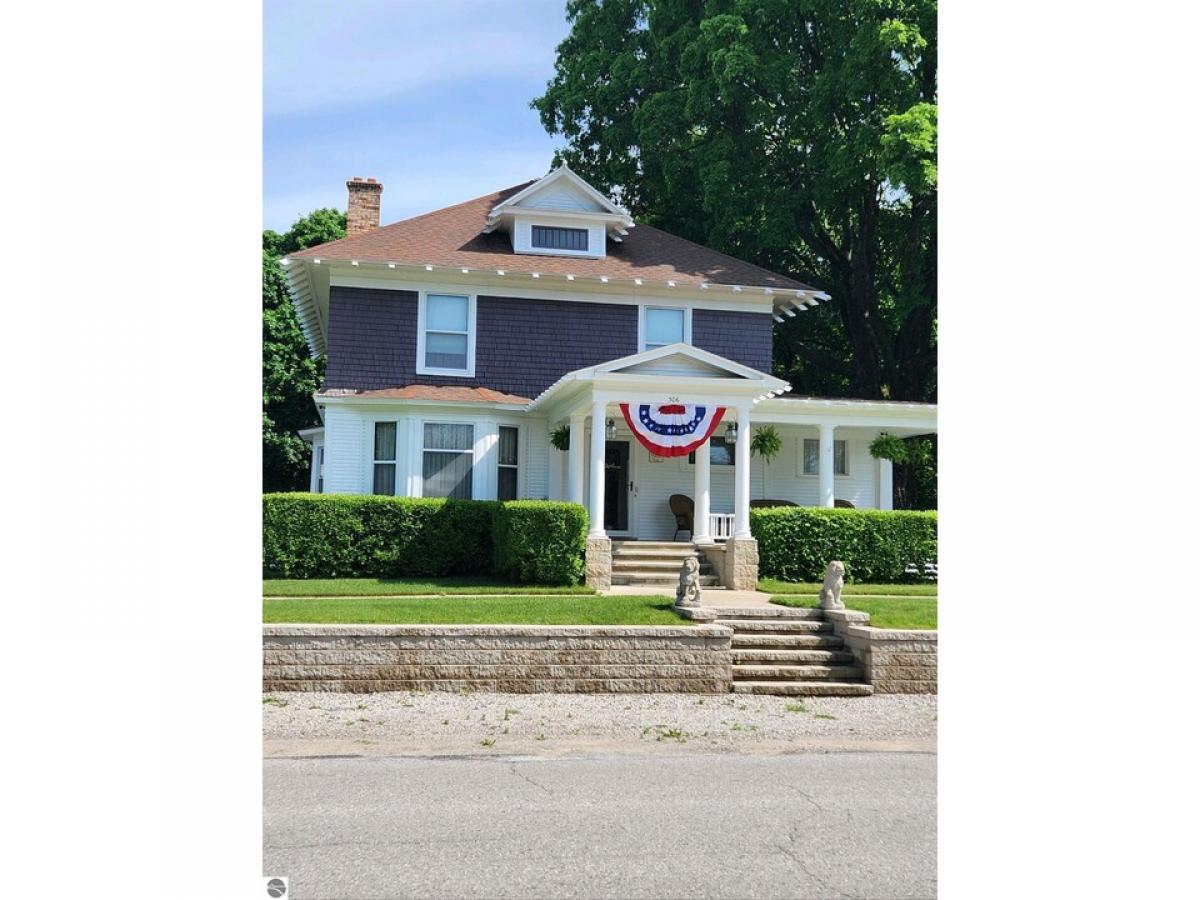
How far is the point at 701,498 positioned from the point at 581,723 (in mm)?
7902

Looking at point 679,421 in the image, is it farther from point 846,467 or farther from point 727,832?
point 727,832

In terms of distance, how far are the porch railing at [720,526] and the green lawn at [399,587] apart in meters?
3.50

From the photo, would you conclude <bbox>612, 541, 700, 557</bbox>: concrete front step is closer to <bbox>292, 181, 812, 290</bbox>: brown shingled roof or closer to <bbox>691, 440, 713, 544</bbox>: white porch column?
<bbox>691, 440, 713, 544</bbox>: white porch column

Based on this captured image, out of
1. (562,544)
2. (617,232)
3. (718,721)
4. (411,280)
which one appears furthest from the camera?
(617,232)

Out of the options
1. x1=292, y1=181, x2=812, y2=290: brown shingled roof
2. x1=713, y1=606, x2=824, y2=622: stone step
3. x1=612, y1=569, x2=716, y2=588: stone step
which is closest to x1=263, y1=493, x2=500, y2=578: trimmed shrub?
x1=612, y1=569, x2=716, y2=588: stone step

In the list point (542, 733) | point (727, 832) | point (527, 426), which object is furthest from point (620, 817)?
point (527, 426)

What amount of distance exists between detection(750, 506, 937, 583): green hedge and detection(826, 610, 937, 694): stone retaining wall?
18.5 feet

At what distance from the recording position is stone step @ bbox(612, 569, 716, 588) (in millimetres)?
15734

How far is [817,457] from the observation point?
2061cm

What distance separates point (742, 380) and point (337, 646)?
7.84m

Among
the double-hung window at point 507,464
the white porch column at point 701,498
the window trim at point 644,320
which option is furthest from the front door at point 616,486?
the white porch column at point 701,498

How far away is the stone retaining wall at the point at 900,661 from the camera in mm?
10852

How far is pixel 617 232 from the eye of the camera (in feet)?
67.5
